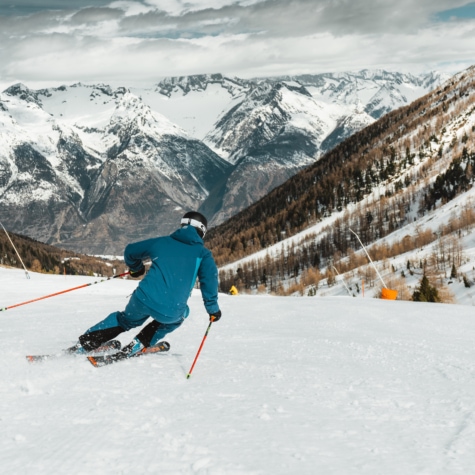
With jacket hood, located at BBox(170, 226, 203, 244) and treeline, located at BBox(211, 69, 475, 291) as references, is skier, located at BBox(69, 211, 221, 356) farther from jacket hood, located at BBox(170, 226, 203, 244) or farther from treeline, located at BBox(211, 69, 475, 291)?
treeline, located at BBox(211, 69, 475, 291)

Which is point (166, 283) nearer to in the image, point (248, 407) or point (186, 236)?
point (186, 236)

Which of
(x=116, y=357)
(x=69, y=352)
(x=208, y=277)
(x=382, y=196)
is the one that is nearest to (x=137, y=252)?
(x=208, y=277)

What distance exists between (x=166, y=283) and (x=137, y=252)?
78 cm

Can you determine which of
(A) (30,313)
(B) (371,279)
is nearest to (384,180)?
(B) (371,279)

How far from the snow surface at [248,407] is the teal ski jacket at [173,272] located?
0.99 m

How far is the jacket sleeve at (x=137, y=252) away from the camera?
8.54m

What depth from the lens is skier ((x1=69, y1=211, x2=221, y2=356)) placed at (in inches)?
327

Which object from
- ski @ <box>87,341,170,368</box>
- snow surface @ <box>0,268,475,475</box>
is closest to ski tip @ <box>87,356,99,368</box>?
ski @ <box>87,341,170,368</box>

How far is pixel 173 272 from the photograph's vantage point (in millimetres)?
8289

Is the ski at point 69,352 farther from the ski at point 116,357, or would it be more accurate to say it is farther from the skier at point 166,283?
the ski at point 116,357

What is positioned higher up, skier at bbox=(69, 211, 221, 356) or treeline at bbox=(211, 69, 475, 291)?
skier at bbox=(69, 211, 221, 356)

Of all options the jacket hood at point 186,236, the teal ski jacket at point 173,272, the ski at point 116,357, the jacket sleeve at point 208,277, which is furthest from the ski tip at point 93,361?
the jacket hood at point 186,236

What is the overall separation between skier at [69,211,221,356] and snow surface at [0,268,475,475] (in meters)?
0.61

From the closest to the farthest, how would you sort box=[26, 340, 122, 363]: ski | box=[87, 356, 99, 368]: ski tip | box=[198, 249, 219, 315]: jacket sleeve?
box=[87, 356, 99, 368]: ski tip, box=[26, 340, 122, 363]: ski, box=[198, 249, 219, 315]: jacket sleeve
